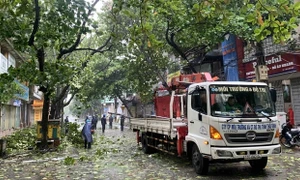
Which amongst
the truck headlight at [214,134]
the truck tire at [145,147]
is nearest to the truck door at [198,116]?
the truck headlight at [214,134]

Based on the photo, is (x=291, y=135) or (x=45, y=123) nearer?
(x=291, y=135)

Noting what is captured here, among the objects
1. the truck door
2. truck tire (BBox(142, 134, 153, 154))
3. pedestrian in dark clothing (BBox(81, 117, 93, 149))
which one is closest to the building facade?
pedestrian in dark clothing (BBox(81, 117, 93, 149))

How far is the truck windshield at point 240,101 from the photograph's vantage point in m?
7.57

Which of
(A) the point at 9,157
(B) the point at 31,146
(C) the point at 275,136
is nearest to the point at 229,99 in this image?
(C) the point at 275,136

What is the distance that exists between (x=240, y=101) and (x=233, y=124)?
2.46 ft

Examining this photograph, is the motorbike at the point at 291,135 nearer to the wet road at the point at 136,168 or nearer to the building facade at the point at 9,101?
the wet road at the point at 136,168

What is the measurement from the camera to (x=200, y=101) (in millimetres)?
7891

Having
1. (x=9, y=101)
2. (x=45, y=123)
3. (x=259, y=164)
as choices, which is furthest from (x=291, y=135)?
(x=9, y=101)

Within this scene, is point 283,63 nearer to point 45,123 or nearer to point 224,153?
point 224,153

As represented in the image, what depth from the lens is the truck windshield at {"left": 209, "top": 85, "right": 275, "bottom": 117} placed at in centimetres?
757

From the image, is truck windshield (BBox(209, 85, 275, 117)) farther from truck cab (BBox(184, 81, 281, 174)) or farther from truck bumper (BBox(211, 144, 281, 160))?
truck bumper (BBox(211, 144, 281, 160))

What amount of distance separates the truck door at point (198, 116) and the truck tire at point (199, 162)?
0.32 meters

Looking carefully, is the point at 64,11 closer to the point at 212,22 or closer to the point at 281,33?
the point at 281,33

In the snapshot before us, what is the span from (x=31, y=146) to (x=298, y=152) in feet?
41.1
